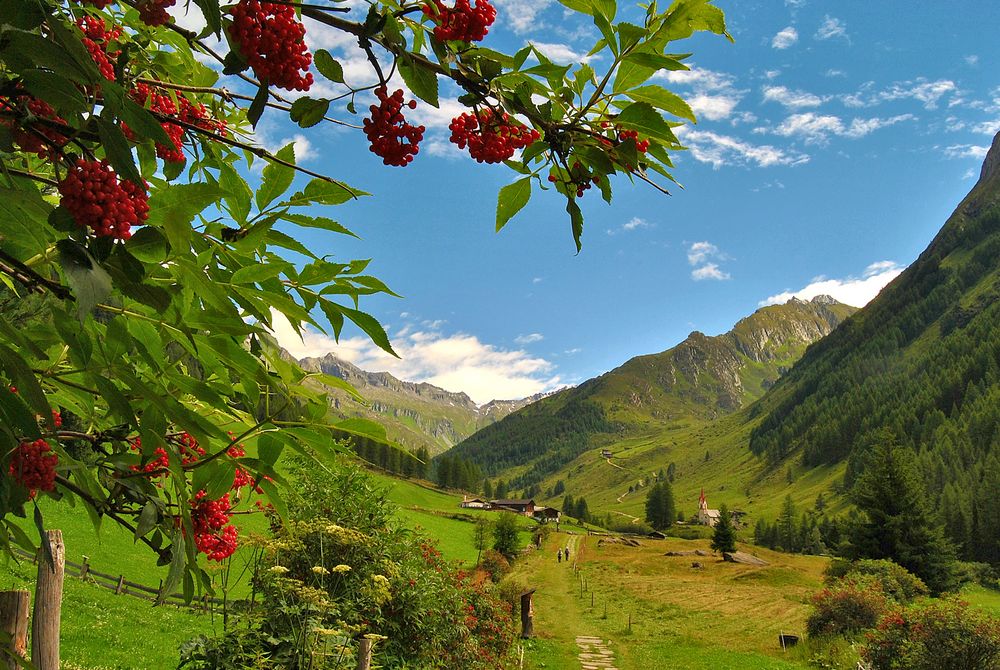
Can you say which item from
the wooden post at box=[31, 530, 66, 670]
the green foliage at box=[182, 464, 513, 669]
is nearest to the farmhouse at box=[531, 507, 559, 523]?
the green foliage at box=[182, 464, 513, 669]

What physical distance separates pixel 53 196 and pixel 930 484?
Answer: 133814 millimetres

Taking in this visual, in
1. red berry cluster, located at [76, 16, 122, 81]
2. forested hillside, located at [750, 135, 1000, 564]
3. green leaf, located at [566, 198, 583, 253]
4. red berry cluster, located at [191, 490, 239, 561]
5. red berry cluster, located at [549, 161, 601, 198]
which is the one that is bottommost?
red berry cluster, located at [191, 490, 239, 561]

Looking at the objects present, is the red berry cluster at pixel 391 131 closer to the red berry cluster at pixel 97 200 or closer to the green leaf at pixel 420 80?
the green leaf at pixel 420 80

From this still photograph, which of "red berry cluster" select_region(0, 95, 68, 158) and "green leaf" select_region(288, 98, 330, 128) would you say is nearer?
"red berry cluster" select_region(0, 95, 68, 158)

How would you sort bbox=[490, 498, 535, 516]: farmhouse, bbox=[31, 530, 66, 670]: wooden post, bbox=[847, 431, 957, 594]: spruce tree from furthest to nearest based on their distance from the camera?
1. bbox=[490, 498, 535, 516]: farmhouse
2. bbox=[847, 431, 957, 594]: spruce tree
3. bbox=[31, 530, 66, 670]: wooden post

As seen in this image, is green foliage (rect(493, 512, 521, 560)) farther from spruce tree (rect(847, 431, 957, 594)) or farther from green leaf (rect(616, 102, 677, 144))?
green leaf (rect(616, 102, 677, 144))

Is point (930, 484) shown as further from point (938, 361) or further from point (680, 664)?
point (680, 664)

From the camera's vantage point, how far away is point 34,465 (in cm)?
184

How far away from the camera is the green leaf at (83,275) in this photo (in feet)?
3.35

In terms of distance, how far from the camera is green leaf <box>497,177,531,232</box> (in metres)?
1.74

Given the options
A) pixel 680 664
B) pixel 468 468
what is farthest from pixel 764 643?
pixel 468 468

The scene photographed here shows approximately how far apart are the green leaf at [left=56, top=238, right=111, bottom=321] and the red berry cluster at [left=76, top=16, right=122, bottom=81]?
0.93 metres

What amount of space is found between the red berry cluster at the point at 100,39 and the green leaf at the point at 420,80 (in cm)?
90

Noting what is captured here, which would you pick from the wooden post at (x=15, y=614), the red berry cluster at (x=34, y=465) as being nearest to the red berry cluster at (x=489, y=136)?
the red berry cluster at (x=34, y=465)
